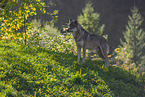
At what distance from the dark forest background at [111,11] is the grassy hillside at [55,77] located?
41.3m

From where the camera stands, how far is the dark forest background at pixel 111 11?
53.9 metres

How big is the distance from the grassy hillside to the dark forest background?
1627 inches

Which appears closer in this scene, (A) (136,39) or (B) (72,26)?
(B) (72,26)

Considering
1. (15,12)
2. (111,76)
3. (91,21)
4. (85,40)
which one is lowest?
(111,76)

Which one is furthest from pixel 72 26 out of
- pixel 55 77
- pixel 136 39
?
pixel 136 39

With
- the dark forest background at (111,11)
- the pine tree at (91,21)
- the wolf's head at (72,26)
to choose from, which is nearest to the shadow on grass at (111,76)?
the wolf's head at (72,26)

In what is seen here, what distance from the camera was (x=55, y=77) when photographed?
8.24 m

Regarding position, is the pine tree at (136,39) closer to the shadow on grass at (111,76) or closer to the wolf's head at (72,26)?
the shadow on grass at (111,76)

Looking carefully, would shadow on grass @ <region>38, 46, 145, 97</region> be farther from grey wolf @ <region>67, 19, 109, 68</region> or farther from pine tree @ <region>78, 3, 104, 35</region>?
pine tree @ <region>78, 3, 104, 35</region>

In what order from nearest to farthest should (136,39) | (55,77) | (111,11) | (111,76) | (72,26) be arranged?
(55,77)
(72,26)
(111,76)
(136,39)
(111,11)

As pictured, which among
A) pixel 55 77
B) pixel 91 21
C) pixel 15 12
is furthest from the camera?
pixel 91 21

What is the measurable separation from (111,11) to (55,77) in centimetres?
5487

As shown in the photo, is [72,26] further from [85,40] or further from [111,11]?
[111,11]

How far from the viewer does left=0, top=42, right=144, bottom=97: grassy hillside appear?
7.06m
